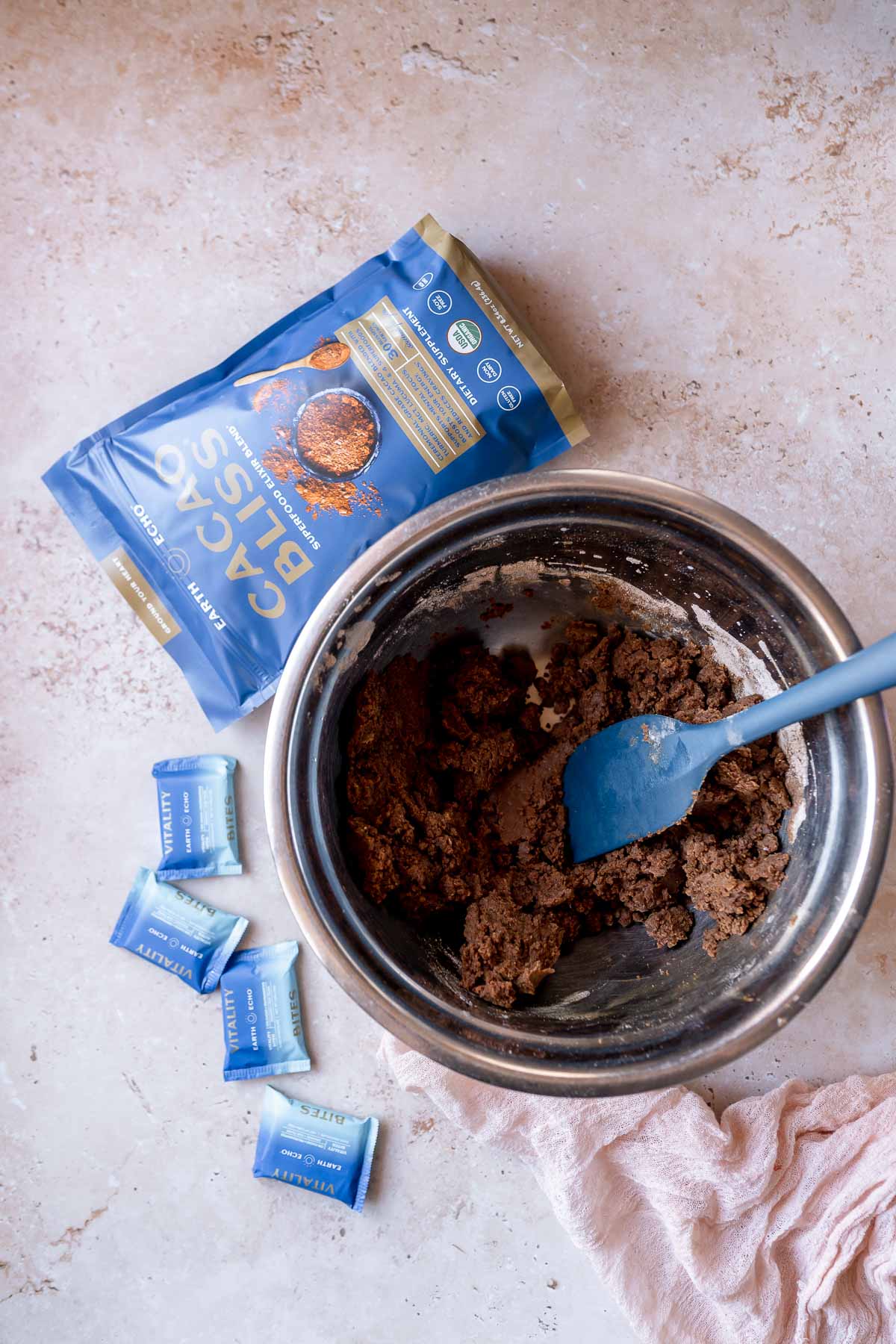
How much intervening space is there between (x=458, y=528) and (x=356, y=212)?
0.68 m

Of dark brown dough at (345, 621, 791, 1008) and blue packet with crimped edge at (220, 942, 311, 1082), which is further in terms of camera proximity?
blue packet with crimped edge at (220, 942, 311, 1082)

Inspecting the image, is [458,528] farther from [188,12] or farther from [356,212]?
[188,12]

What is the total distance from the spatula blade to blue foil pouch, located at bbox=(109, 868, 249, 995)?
0.59m

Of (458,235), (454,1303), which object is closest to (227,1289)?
(454,1303)

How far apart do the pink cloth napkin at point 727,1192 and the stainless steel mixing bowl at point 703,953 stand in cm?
30

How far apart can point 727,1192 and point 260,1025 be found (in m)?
0.75

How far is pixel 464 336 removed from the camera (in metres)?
1.31

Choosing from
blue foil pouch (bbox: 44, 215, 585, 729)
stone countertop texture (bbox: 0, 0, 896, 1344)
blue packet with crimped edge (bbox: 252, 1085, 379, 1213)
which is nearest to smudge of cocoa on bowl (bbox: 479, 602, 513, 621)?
blue foil pouch (bbox: 44, 215, 585, 729)

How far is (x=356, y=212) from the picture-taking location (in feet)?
4.74

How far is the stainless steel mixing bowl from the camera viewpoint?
103 centimetres

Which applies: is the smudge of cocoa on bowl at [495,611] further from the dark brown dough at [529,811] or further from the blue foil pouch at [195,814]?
the blue foil pouch at [195,814]

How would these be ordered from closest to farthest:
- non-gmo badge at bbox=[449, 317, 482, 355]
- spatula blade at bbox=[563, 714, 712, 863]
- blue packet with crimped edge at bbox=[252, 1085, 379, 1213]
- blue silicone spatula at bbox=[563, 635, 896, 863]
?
blue silicone spatula at bbox=[563, 635, 896, 863]
spatula blade at bbox=[563, 714, 712, 863]
non-gmo badge at bbox=[449, 317, 482, 355]
blue packet with crimped edge at bbox=[252, 1085, 379, 1213]

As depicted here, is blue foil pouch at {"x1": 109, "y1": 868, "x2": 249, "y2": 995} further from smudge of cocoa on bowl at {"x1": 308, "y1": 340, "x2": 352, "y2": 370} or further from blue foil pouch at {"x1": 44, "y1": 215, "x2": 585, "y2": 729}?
smudge of cocoa on bowl at {"x1": 308, "y1": 340, "x2": 352, "y2": 370}

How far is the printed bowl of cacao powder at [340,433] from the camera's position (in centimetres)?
Result: 132
